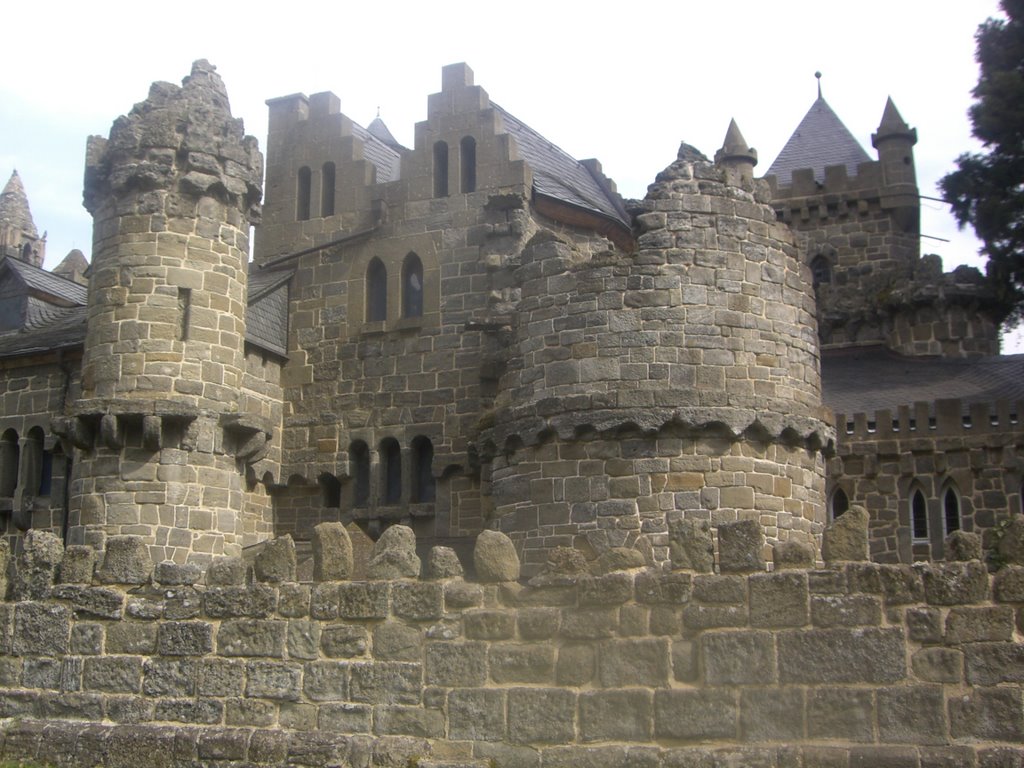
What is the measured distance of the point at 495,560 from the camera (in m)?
10.4

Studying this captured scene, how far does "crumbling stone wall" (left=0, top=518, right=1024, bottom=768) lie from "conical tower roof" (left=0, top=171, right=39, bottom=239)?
54.4 metres

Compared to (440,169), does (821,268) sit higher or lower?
higher

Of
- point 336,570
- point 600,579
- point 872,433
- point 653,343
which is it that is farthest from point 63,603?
point 872,433

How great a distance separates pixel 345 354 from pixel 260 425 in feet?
11.4

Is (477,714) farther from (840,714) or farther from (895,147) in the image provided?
(895,147)

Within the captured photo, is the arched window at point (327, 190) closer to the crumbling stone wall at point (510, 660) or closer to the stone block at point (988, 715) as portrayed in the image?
the crumbling stone wall at point (510, 660)

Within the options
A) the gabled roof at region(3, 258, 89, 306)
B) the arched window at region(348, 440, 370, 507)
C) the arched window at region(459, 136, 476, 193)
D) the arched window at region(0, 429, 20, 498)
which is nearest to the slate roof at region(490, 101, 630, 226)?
the arched window at region(459, 136, 476, 193)

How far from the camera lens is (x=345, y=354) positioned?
22.8 metres

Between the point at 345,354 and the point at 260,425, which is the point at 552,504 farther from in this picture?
the point at 345,354

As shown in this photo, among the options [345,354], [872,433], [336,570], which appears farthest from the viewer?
[872,433]

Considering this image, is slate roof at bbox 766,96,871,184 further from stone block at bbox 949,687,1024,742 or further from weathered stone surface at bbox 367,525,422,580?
stone block at bbox 949,687,1024,742

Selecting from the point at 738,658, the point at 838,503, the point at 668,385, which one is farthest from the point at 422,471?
the point at 738,658

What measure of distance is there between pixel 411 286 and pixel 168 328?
4863 mm

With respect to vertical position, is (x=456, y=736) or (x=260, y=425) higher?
(x=260, y=425)
